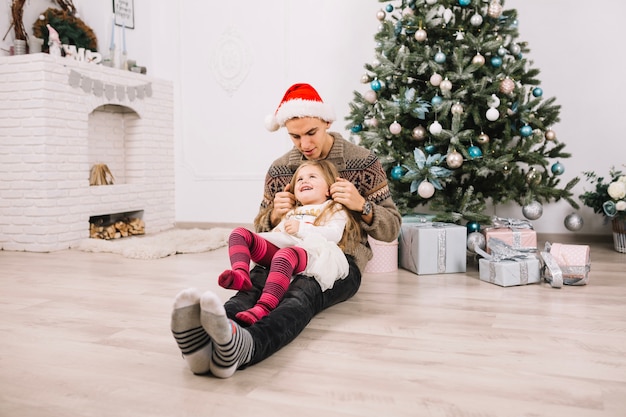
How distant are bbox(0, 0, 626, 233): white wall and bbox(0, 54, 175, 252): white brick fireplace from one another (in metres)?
0.55

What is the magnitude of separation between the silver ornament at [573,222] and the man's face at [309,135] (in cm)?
205

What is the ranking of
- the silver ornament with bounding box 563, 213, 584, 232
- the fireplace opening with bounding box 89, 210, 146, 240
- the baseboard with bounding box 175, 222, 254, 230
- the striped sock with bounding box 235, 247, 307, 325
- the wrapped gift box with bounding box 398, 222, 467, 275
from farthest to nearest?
the baseboard with bounding box 175, 222, 254, 230 < the fireplace opening with bounding box 89, 210, 146, 240 < the silver ornament with bounding box 563, 213, 584, 232 < the wrapped gift box with bounding box 398, 222, 467, 275 < the striped sock with bounding box 235, 247, 307, 325

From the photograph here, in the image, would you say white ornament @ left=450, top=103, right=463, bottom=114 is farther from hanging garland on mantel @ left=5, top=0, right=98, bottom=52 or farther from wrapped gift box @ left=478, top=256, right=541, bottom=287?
hanging garland on mantel @ left=5, top=0, right=98, bottom=52

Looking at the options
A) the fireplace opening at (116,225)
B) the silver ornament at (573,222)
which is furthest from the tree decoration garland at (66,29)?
the silver ornament at (573,222)

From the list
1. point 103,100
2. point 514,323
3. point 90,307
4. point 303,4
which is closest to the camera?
point 514,323

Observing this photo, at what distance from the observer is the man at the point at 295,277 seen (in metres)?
1.27

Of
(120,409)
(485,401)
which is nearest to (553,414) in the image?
(485,401)

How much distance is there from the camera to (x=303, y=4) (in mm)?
4344

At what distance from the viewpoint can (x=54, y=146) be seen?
3670mm

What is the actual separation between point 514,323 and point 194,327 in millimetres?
1173

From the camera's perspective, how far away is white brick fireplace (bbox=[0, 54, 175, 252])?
3605mm

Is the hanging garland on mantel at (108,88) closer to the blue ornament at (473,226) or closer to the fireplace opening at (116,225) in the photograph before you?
the fireplace opening at (116,225)

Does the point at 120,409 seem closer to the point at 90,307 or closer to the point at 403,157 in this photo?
the point at 90,307

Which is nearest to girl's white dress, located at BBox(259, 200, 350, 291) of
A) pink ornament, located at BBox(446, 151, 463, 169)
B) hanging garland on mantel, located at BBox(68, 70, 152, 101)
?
pink ornament, located at BBox(446, 151, 463, 169)
